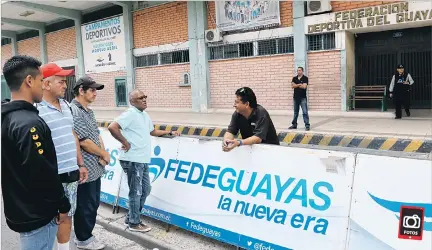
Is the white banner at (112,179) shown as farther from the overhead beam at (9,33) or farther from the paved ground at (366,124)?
the overhead beam at (9,33)

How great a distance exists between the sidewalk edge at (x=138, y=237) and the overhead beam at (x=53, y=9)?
15.4 metres

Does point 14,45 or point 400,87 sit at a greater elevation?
point 14,45

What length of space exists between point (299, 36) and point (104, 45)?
10.3 meters

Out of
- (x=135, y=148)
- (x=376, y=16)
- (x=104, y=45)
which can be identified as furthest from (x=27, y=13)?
(x=135, y=148)

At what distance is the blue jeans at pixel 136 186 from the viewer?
4.15 meters

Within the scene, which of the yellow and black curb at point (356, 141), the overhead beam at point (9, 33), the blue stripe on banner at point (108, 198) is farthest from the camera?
the overhead beam at point (9, 33)

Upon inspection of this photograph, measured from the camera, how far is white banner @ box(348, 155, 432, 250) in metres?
2.73

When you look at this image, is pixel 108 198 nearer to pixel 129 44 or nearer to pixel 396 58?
pixel 396 58

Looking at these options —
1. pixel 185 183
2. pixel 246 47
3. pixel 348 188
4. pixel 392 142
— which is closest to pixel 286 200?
pixel 348 188

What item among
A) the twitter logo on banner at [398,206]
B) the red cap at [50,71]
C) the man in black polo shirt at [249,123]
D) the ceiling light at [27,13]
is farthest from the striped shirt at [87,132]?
the ceiling light at [27,13]

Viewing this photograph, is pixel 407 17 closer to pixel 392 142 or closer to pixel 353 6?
Answer: pixel 353 6

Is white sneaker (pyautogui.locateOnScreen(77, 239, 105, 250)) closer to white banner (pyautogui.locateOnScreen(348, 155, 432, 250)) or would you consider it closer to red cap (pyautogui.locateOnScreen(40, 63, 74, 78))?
red cap (pyautogui.locateOnScreen(40, 63, 74, 78))

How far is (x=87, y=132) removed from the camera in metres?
3.78

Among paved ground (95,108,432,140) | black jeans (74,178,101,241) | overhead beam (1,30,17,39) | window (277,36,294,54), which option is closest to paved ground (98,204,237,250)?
black jeans (74,178,101,241)
